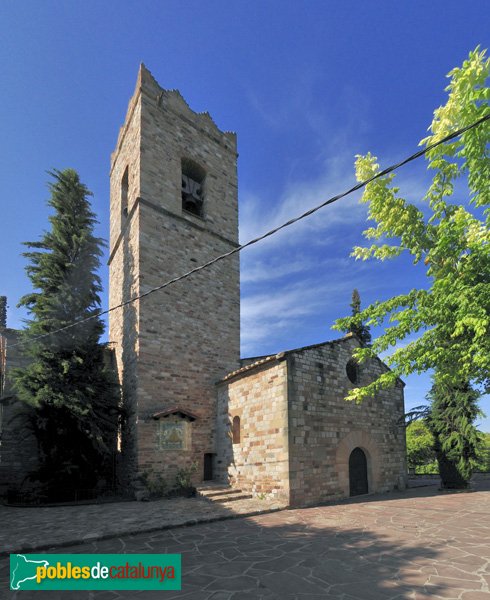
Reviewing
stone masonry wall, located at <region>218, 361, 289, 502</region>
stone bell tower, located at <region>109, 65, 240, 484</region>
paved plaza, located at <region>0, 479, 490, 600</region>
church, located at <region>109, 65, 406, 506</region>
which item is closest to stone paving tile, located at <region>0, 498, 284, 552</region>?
paved plaza, located at <region>0, 479, 490, 600</region>

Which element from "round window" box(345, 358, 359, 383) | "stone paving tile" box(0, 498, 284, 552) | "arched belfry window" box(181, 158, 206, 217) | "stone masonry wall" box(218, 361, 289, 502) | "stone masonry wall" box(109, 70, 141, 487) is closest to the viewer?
"stone paving tile" box(0, 498, 284, 552)

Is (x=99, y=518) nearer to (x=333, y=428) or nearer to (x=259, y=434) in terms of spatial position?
(x=259, y=434)

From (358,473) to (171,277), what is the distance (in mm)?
8737

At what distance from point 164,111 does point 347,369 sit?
11.8m

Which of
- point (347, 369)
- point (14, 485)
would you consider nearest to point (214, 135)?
point (347, 369)

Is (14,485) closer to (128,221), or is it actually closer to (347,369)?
(128,221)

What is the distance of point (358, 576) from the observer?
4562mm

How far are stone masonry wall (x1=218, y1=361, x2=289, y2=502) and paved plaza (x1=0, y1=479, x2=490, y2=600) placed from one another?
141 cm

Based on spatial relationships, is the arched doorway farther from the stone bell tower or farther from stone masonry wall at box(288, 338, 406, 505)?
the stone bell tower

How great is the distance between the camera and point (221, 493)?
10.5 meters

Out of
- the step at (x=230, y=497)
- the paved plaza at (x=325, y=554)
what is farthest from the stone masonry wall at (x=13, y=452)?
the step at (x=230, y=497)

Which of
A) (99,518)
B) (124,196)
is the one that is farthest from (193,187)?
(99,518)

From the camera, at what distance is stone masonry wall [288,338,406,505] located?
983cm

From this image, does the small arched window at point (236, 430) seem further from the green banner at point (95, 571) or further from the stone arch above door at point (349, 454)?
the green banner at point (95, 571)
